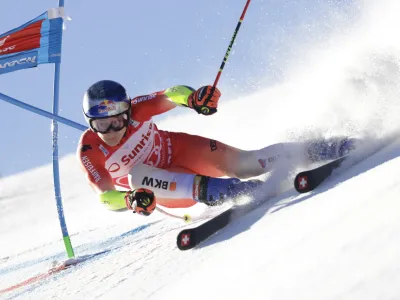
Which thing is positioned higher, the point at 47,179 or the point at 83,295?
the point at 47,179

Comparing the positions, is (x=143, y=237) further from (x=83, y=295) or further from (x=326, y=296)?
(x=326, y=296)

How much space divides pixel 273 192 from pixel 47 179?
14.7 meters

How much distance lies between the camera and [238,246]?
3.30 meters

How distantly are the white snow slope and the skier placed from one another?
0.96ft

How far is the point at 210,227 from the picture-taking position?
4176 mm

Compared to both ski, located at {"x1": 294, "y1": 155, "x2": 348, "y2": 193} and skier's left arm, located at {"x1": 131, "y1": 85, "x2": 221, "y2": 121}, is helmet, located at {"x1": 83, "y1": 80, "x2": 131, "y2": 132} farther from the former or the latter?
ski, located at {"x1": 294, "y1": 155, "x2": 348, "y2": 193}

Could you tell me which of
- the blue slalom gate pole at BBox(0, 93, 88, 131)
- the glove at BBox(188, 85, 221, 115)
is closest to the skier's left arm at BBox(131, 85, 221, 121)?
the glove at BBox(188, 85, 221, 115)

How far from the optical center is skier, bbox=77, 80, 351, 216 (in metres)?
4.42

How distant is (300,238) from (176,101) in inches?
91.0

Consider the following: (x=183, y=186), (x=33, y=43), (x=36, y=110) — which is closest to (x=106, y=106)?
(x=183, y=186)

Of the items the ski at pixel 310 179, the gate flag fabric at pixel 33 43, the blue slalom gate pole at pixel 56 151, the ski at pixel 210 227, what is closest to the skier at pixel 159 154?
the ski at pixel 210 227

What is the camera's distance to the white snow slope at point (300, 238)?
83.4 inches

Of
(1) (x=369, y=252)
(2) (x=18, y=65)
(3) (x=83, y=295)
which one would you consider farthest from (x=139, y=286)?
(2) (x=18, y=65)

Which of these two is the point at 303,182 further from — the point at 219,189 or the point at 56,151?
the point at 56,151
